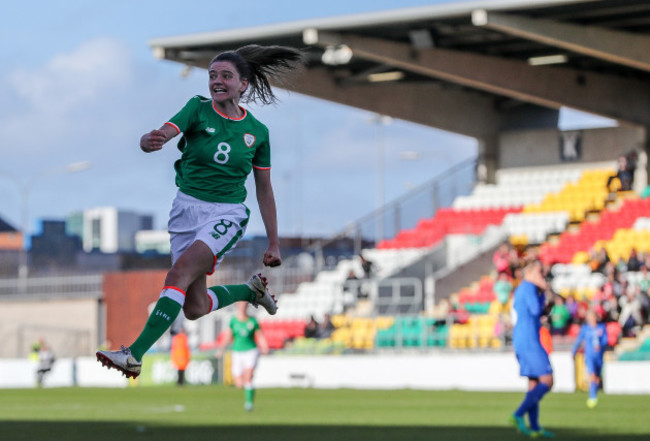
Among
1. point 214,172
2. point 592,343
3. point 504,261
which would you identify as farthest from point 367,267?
point 214,172

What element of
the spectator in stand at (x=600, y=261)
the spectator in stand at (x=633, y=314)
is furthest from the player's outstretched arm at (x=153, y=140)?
the spectator in stand at (x=600, y=261)

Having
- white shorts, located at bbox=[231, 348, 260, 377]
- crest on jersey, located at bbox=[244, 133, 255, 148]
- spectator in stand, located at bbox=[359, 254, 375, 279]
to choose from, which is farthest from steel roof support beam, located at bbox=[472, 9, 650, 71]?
crest on jersey, located at bbox=[244, 133, 255, 148]

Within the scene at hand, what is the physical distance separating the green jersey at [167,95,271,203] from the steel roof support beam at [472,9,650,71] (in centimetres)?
2656

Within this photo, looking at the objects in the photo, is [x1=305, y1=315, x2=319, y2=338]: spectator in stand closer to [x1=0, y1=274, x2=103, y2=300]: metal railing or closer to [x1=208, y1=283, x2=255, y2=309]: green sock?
[x1=0, y1=274, x2=103, y2=300]: metal railing

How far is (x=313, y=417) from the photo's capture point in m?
21.2

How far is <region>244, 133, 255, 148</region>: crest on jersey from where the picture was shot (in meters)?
9.54

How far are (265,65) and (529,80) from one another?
34412mm

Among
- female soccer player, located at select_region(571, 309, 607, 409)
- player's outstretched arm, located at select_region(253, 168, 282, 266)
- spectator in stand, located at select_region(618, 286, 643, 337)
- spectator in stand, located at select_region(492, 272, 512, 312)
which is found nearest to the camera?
player's outstretched arm, located at select_region(253, 168, 282, 266)

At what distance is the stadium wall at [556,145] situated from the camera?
4588cm

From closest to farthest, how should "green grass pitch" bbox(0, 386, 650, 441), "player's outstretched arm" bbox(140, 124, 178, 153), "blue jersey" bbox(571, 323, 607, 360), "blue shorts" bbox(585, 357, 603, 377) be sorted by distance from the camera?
"player's outstretched arm" bbox(140, 124, 178, 153)
"green grass pitch" bbox(0, 386, 650, 441)
"blue shorts" bbox(585, 357, 603, 377)
"blue jersey" bbox(571, 323, 607, 360)

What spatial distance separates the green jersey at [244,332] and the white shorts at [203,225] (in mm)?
13613

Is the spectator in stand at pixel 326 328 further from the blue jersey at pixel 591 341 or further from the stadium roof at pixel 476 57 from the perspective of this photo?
the blue jersey at pixel 591 341

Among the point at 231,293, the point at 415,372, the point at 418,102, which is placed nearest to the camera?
the point at 231,293

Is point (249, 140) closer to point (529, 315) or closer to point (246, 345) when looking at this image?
point (529, 315)
